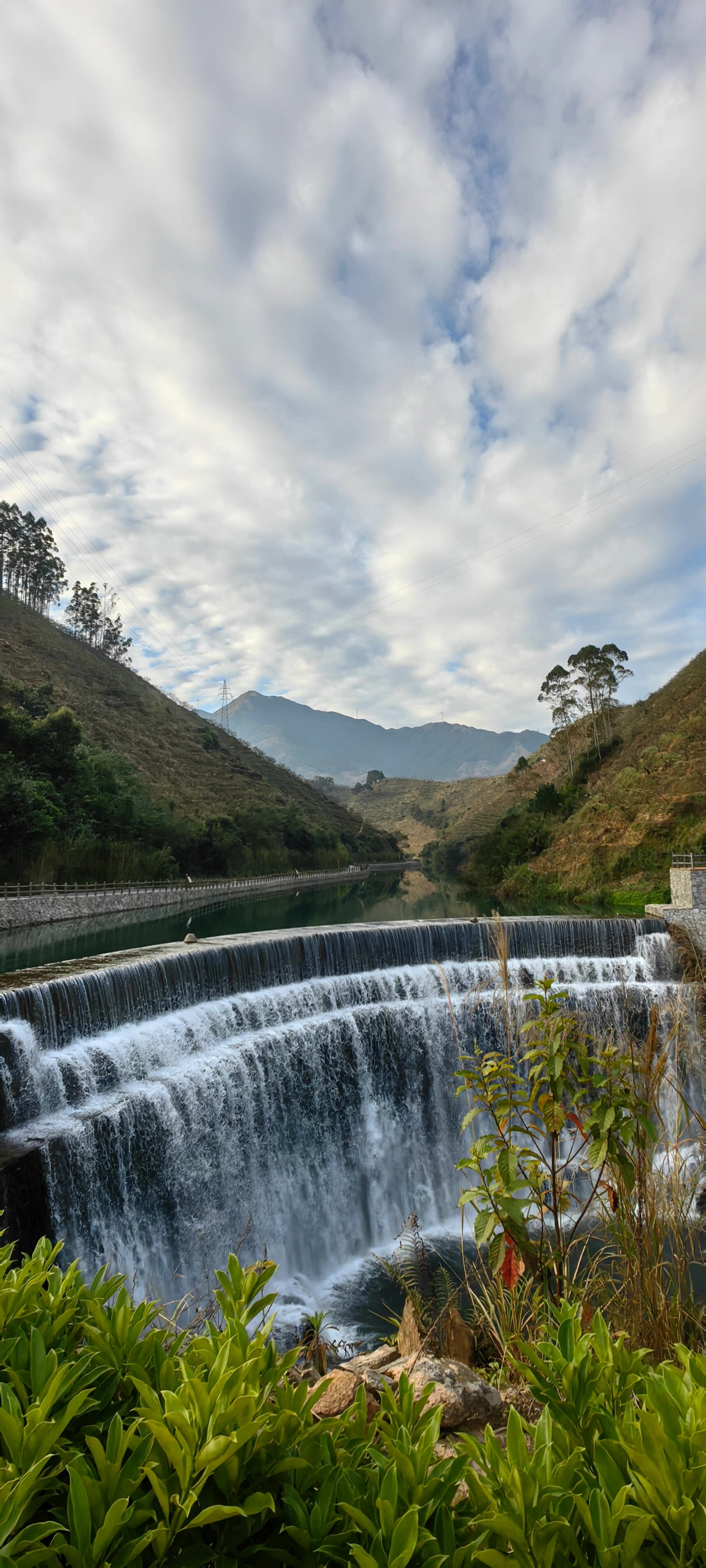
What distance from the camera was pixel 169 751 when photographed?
4947cm

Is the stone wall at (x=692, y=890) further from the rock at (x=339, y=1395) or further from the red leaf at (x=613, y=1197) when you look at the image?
the rock at (x=339, y=1395)

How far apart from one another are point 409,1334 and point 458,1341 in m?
0.23

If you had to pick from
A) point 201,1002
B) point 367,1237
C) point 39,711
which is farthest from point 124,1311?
point 39,711

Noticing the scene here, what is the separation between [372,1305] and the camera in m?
6.50

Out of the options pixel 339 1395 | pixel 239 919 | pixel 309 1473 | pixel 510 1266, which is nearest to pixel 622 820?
pixel 239 919

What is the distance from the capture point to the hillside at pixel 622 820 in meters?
24.5

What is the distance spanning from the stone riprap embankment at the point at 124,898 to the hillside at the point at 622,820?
440 inches

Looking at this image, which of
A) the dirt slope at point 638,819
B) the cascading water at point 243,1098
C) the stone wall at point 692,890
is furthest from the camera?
the dirt slope at point 638,819

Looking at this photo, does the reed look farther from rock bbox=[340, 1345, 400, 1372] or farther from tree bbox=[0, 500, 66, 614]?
tree bbox=[0, 500, 66, 614]

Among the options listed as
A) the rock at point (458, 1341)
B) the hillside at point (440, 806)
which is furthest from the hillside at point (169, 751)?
the rock at point (458, 1341)

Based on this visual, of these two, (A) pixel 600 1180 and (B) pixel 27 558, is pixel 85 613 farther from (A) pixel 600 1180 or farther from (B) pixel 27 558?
(A) pixel 600 1180

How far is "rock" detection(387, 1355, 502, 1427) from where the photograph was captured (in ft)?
7.04

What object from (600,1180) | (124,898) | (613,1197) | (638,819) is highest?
(638,819)

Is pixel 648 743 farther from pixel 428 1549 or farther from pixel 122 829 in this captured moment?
pixel 428 1549
